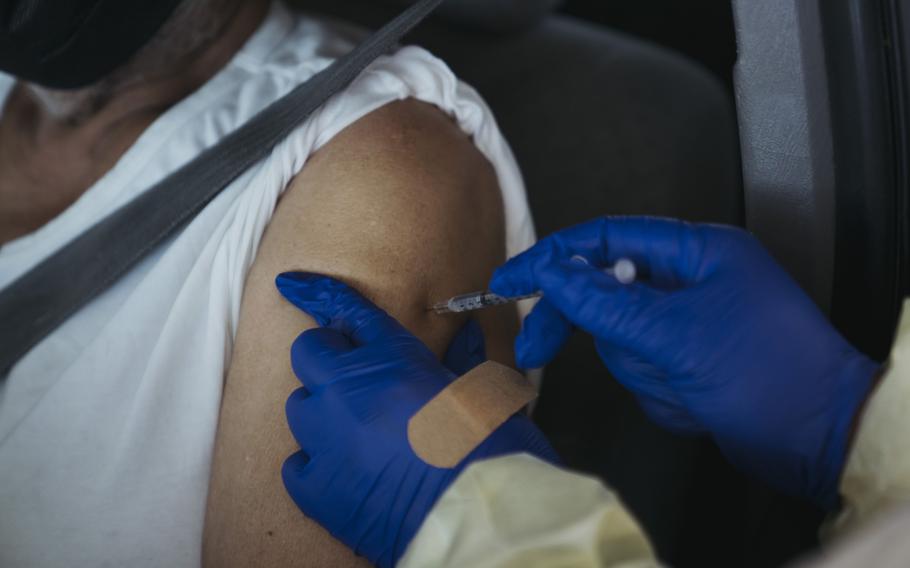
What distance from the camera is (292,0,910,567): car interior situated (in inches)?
31.9

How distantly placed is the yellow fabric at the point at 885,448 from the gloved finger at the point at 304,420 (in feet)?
1.65

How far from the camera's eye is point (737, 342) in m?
0.77

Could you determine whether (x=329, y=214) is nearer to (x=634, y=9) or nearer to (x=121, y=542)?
(x=121, y=542)

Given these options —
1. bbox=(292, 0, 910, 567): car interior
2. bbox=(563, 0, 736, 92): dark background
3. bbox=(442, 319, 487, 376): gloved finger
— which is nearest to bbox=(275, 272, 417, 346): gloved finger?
bbox=(442, 319, 487, 376): gloved finger

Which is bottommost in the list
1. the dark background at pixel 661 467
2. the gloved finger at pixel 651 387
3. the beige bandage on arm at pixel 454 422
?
the dark background at pixel 661 467

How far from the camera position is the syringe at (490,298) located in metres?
0.79

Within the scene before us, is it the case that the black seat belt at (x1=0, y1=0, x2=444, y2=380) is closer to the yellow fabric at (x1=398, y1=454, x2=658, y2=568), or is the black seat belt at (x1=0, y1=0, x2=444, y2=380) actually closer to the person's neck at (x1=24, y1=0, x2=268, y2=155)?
the person's neck at (x1=24, y1=0, x2=268, y2=155)

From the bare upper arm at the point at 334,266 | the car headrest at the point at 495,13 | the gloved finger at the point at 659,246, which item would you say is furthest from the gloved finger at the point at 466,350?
the car headrest at the point at 495,13

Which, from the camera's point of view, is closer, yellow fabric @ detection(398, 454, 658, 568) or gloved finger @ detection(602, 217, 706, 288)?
yellow fabric @ detection(398, 454, 658, 568)

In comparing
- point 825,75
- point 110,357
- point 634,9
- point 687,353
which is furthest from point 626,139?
point 110,357

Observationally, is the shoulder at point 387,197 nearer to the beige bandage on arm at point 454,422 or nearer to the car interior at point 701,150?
the beige bandage on arm at point 454,422

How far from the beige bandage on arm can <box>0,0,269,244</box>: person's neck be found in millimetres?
651

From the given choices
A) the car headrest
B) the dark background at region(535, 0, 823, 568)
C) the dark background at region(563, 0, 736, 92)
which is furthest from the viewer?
the dark background at region(563, 0, 736, 92)

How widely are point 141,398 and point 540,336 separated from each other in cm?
44
